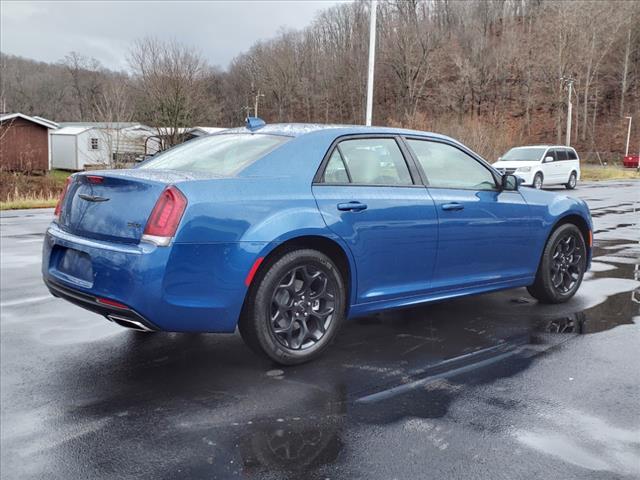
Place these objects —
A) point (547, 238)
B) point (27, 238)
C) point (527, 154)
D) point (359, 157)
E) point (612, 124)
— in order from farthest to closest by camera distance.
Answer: point (612, 124)
point (527, 154)
point (27, 238)
point (547, 238)
point (359, 157)

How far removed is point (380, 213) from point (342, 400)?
140 centimetres

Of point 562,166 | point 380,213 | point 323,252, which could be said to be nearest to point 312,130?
point 380,213

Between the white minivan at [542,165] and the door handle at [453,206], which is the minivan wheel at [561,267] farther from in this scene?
the white minivan at [542,165]

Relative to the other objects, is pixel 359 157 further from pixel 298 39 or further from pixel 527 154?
pixel 298 39

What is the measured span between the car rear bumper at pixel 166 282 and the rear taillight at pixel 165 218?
0.06m

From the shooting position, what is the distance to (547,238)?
19.4 ft

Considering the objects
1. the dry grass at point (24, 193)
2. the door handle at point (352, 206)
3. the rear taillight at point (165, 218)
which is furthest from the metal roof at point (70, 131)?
the rear taillight at point (165, 218)

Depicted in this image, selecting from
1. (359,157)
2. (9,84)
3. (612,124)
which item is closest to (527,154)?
(359,157)

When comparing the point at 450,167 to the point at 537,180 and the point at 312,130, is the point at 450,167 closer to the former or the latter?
the point at 312,130

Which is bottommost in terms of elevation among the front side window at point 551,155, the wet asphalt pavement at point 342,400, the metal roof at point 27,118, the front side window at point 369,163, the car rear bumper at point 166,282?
the wet asphalt pavement at point 342,400

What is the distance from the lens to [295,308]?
4230mm

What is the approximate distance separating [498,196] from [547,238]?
0.81 metres

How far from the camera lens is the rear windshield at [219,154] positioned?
4320 millimetres

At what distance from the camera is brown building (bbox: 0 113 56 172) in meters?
51.3
